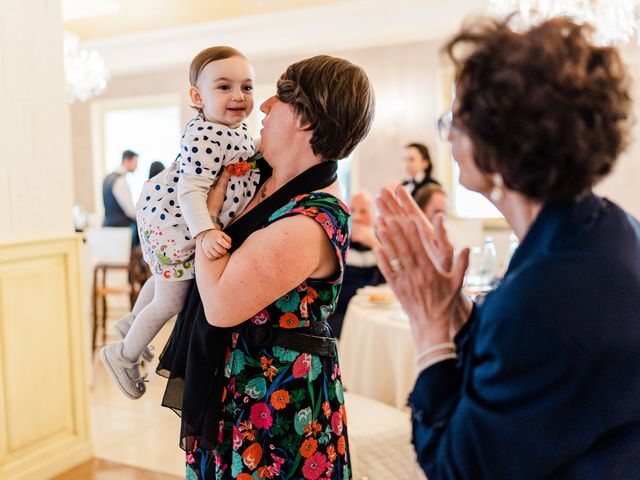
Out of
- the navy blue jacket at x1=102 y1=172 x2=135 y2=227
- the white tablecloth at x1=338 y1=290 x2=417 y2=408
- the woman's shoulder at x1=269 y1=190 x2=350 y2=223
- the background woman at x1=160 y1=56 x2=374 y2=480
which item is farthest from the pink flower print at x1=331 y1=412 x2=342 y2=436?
the navy blue jacket at x1=102 y1=172 x2=135 y2=227

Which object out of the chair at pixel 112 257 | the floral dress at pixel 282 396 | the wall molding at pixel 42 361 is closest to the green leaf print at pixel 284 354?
the floral dress at pixel 282 396

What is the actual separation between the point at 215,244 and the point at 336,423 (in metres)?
0.48

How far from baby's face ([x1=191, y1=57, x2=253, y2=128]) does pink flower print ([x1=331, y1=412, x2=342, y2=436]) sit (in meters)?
0.69

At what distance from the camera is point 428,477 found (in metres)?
0.91

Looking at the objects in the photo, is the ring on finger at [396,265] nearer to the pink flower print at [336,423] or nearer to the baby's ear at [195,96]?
the pink flower print at [336,423]

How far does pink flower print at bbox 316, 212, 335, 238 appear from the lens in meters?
1.20

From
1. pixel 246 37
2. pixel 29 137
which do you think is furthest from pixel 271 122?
pixel 246 37

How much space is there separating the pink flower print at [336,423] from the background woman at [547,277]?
46 cm

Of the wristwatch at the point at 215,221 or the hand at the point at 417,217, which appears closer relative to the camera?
the hand at the point at 417,217

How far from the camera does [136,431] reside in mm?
3586

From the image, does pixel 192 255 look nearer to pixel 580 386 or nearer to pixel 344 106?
pixel 344 106

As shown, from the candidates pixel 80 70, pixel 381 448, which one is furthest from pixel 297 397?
pixel 80 70

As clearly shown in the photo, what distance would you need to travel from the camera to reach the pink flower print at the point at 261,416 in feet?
4.15

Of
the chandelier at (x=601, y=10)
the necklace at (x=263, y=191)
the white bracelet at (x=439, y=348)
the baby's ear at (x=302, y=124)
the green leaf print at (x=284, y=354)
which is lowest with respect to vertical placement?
the green leaf print at (x=284, y=354)
